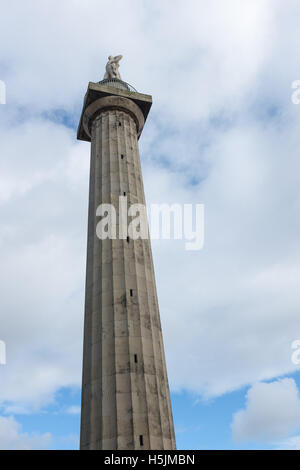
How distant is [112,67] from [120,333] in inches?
1298

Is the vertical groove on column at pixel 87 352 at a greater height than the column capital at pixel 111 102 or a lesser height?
lesser

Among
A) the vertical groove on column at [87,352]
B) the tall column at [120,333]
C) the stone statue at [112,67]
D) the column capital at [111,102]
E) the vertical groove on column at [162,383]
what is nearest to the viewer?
the tall column at [120,333]

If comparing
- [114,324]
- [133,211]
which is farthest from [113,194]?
[114,324]

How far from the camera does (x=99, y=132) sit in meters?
39.8

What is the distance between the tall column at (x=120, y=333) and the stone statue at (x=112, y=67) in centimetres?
1130

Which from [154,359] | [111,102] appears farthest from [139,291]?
[111,102]

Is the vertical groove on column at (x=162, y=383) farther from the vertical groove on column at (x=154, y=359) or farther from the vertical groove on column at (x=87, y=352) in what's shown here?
the vertical groove on column at (x=87, y=352)

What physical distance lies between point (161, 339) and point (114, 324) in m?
3.87

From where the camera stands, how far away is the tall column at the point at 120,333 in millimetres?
23969

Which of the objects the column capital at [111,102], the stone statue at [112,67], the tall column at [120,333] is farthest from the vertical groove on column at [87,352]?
the stone statue at [112,67]

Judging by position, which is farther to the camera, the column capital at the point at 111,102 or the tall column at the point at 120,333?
the column capital at the point at 111,102

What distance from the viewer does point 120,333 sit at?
27156mm

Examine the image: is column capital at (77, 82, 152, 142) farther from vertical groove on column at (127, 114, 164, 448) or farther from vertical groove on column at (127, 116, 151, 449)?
vertical groove on column at (127, 114, 164, 448)
